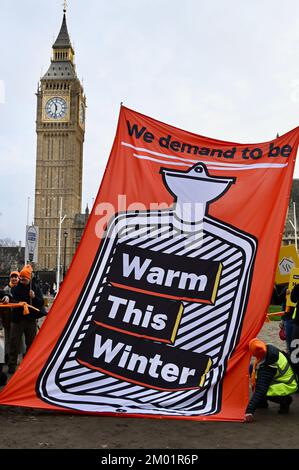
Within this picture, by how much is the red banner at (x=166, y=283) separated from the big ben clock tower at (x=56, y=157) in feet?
275

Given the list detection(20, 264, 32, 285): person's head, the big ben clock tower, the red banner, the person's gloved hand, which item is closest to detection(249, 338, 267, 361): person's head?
the red banner

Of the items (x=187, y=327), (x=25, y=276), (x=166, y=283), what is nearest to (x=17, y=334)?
(x=25, y=276)

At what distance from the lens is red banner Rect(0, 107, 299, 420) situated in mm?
5375

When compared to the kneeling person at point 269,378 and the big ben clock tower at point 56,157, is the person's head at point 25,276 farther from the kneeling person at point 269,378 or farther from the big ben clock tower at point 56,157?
the big ben clock tower at point 56,157

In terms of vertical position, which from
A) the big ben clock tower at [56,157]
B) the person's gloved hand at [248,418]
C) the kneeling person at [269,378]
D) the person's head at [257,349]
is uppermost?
the big ben clock tower at [56,157]

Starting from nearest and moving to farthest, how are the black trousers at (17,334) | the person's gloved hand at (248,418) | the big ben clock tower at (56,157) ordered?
the person's gloved hand at (248,418), the black trousers at (17,334), the big ben clock tower at (56,157)

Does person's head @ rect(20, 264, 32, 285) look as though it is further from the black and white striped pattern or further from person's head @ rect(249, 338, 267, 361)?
person's head @ rect(249, 338, 267, 361)

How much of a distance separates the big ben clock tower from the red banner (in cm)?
8387

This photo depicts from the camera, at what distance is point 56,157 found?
90.8m

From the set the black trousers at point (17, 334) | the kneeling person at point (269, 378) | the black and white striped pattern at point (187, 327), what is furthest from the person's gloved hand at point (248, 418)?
the black trousers at point (17, 334)

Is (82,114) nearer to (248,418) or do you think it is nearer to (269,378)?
(269,378)

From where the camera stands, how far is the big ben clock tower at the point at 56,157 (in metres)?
89.4

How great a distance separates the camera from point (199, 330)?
5.55 m
